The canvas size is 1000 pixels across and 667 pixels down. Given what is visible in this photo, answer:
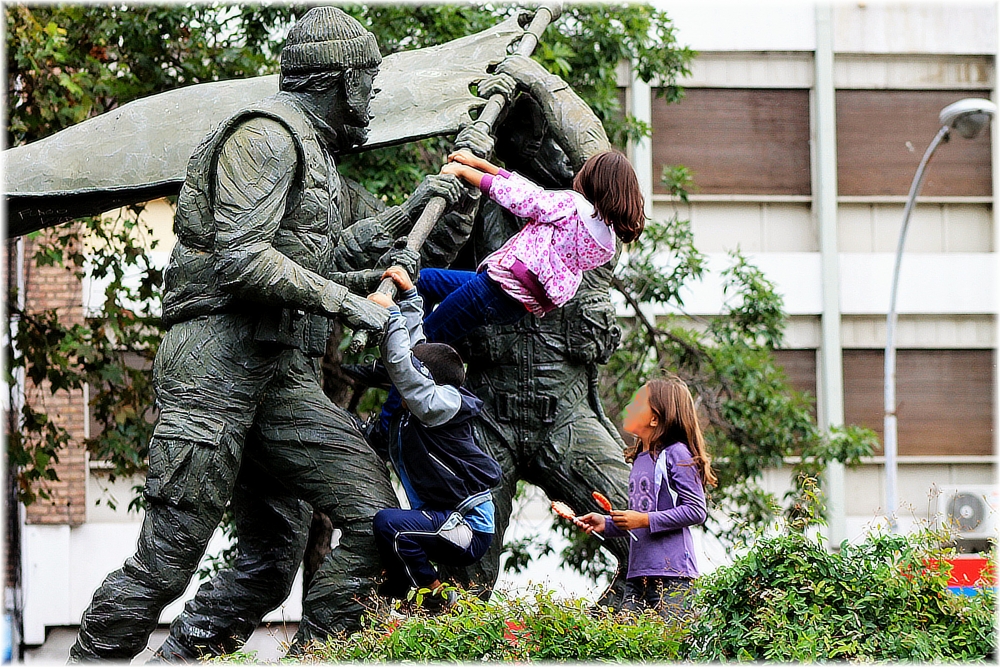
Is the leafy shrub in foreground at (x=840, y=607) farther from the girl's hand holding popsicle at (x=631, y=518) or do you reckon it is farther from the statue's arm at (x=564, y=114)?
the statue's arm at (x=564, y=114)

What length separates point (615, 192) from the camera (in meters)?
5.41

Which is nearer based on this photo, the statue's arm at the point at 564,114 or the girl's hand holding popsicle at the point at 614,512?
the girl's hand holding popsicle at the point at 614,512

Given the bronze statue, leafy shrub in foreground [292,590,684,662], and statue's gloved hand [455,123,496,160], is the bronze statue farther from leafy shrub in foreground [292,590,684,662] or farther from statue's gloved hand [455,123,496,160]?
leafy shrub in foreground [292,590,684,662]

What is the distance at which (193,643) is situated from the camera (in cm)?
568

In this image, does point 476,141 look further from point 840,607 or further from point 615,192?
point 840,607

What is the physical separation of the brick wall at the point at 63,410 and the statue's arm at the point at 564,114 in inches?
325

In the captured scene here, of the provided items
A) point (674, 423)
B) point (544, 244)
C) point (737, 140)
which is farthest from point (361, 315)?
point (737, 140)

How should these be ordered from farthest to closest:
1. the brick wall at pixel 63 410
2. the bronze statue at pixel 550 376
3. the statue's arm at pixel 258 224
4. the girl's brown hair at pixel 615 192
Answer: the brick wall at pixel 63 410 → the bronze statue at pixel 550 376 → the girl's brown hair at pixel 615 192 → the statue's arm at pixel 258 224

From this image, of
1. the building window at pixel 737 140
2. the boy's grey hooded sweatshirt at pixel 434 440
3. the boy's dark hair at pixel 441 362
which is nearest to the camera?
the boy's grey hooded sweatshirt at pixel 434 440

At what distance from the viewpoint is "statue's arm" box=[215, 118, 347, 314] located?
4801mm

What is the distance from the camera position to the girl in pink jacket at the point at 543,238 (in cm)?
545

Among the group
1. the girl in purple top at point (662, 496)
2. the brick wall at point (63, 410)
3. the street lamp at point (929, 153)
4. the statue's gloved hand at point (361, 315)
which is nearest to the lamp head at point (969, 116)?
the street lamp at point (929, 153)

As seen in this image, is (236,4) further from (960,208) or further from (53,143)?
(960,208)

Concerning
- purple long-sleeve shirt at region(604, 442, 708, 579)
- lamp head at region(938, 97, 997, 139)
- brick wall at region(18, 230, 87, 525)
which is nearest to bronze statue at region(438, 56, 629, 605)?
purple long-sleeve shirt at region(604, 442, 708, 579)
